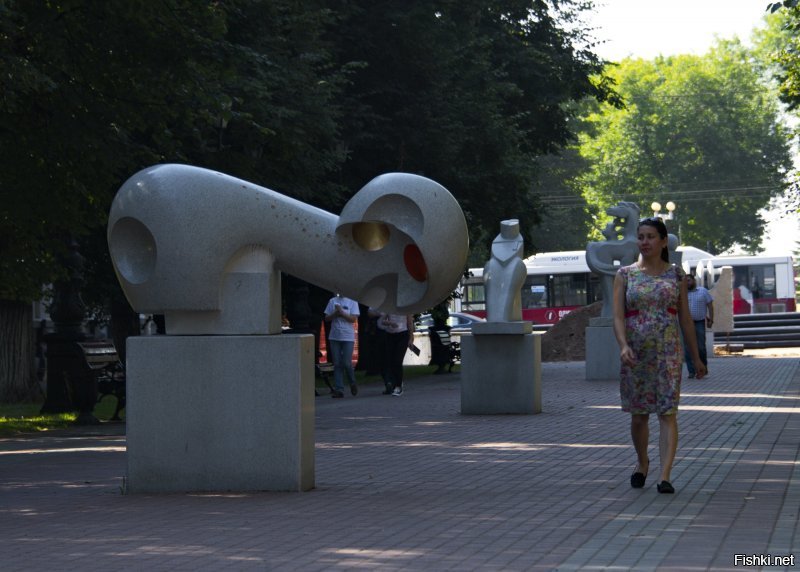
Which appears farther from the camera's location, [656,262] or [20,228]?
[20,228]

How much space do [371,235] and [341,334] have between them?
12599 millimetres

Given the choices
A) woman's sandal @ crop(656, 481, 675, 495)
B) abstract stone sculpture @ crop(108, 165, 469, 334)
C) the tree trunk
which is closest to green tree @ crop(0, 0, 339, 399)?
abstract stone sculpture @ crop(108, 165, 469, 334)

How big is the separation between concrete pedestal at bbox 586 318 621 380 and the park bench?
10.5m

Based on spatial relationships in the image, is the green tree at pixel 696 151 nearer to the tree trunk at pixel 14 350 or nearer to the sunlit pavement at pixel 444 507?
the tree trunk at pixel 14 350

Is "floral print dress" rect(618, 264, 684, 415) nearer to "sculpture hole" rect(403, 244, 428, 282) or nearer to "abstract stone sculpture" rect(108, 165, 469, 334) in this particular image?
"abstract stone sculpture" rect(108, 165, 469, 334)

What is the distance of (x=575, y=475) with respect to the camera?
11.7 m

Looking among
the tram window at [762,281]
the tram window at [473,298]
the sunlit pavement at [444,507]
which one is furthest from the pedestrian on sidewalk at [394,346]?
the tram window at [762,281]

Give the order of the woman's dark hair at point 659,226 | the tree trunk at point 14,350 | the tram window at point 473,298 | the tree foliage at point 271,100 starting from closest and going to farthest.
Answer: the woman's dark hair at point 659,226, the tree foliage at point 271,100, the tree trunk at point 14,350, the tram window at point 473,298

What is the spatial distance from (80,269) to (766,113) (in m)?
83.4

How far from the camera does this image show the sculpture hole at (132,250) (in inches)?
444

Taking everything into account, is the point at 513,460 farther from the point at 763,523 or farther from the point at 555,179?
the point at 555,179

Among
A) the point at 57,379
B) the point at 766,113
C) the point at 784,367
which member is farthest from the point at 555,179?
the point at 57,379

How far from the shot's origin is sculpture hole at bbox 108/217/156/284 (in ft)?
37.0

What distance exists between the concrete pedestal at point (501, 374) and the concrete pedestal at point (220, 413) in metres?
8.36
